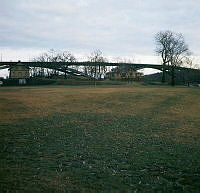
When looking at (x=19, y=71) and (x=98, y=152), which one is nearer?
(x=98, y=152)

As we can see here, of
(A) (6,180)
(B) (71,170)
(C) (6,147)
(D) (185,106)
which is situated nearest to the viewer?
(A) (6,180)

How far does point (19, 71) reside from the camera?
104m

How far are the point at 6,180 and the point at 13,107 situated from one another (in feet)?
67.4

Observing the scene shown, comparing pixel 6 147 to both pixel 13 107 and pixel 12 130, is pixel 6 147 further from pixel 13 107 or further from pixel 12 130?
pixel 13 107

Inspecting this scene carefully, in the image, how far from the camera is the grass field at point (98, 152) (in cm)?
877

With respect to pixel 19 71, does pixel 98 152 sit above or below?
below

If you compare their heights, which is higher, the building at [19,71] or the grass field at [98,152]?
the building at [19,71]

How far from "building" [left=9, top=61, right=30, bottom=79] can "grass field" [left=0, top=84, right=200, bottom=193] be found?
8225cm

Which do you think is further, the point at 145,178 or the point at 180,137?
the point at 180,137

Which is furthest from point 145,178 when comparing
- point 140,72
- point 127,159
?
point 140,72

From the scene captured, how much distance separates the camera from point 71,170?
998cm

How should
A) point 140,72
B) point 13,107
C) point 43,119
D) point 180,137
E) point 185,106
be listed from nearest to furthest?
point 180,137 < point 43,119 < point 13,107 < point 185,106 < point 140,72

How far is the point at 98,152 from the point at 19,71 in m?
97.6

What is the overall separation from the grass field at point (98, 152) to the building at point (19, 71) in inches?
3238
